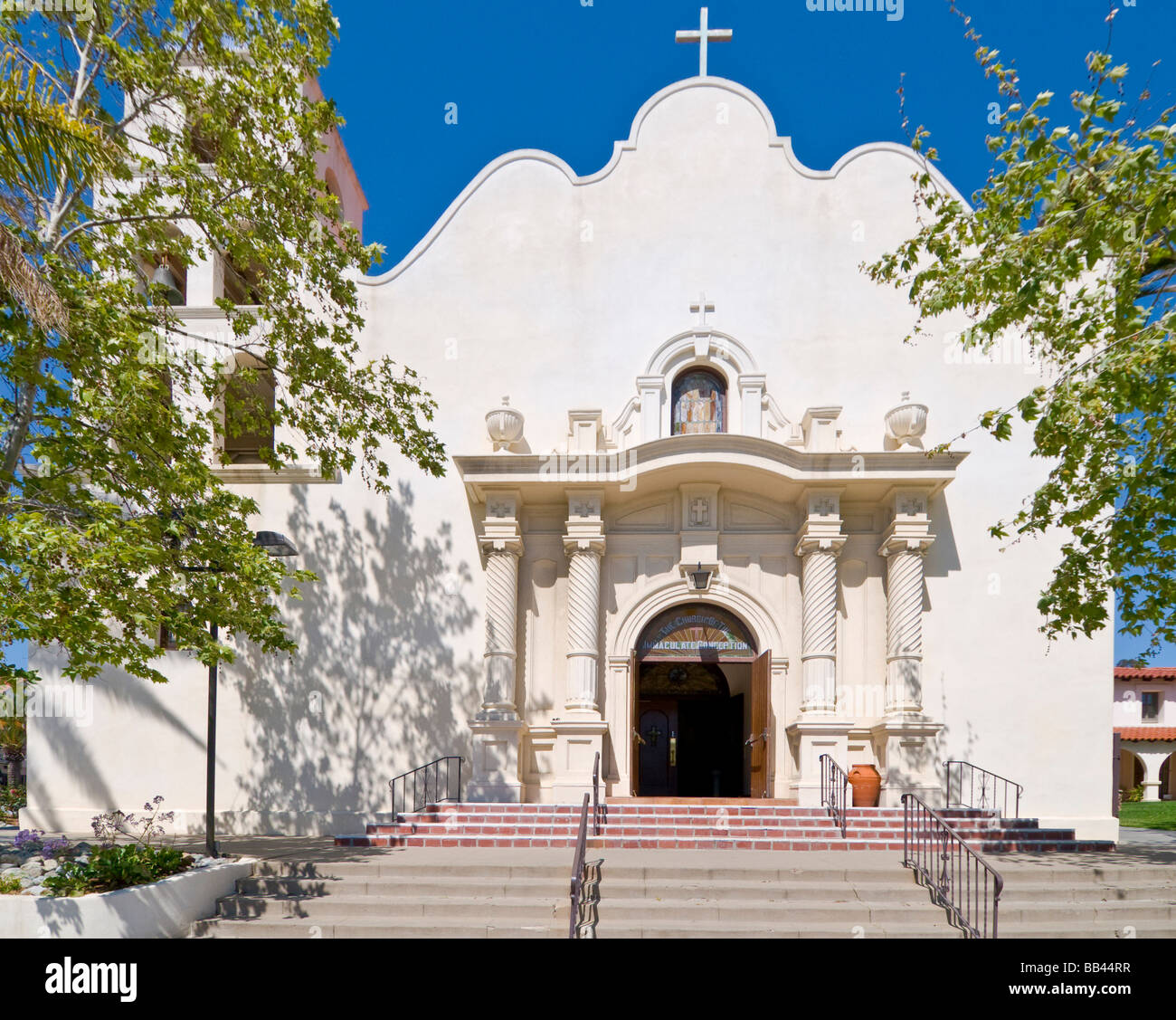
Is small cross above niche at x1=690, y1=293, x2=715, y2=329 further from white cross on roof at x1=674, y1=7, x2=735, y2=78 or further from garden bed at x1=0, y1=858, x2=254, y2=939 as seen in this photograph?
garden bed at x1=0, y1=858, x2=254, y2=939

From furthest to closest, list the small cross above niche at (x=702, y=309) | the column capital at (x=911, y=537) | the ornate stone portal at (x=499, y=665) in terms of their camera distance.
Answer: the small cross above niche at (x=702, y=309), the column capital at (x=911, y=537), the ornate stone portal at (x=499, y=665)

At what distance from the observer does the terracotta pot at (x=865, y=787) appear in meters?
12.9

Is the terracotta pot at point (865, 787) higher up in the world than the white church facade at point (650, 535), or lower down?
lower down

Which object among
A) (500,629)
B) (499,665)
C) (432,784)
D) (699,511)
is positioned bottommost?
(432,784)

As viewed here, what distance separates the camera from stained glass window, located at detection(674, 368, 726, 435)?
1545cm

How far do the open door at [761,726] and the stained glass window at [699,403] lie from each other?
3792 mm

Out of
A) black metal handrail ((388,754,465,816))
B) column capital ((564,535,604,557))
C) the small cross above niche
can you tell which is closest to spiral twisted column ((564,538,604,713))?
column capital ((564,535,604,557))

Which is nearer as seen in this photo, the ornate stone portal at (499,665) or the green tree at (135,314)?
the green tree at (135,314)

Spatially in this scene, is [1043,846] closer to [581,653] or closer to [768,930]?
[768,930]

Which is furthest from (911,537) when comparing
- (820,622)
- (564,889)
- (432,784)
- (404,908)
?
(404,908)

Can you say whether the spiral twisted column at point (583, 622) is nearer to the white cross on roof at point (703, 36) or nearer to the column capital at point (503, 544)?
the column capital at point (503, 544)

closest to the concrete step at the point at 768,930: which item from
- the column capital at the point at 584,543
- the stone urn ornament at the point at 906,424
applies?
the column capital at the point at 584,543

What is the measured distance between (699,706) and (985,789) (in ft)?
23.2

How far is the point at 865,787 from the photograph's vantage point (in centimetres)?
1292
